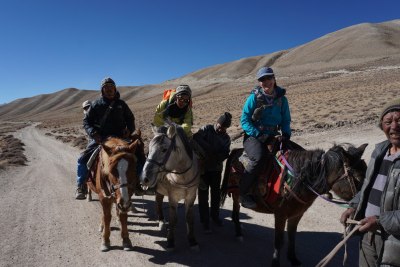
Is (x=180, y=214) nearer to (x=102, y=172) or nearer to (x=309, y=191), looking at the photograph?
(x=102, y=172)

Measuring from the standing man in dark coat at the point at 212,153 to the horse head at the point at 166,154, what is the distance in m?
0.87

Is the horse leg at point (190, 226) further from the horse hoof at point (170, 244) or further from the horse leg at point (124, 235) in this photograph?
the horse leg at point (124, 235)

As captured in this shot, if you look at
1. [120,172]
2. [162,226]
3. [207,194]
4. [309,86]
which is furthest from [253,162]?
[309,86]

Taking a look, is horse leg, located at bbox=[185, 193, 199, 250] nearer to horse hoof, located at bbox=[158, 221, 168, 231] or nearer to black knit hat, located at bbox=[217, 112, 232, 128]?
horse hoof, located at bbox=[158, 221, 168, 231]

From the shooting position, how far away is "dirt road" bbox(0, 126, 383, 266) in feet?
18.9

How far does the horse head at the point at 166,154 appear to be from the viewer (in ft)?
16.7

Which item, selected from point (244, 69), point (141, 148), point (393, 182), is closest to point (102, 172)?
point (141, 148)

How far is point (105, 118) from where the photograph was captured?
6.81 meters

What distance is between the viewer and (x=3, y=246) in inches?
246

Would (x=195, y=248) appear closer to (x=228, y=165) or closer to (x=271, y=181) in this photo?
(x=228, y=165)

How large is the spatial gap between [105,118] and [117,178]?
1910mm

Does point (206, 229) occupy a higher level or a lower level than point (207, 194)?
lower

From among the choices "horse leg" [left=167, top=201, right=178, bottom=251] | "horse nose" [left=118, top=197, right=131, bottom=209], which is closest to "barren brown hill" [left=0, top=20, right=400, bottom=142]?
"horse leg" [left=167, top=201, right=178, bottom=251]

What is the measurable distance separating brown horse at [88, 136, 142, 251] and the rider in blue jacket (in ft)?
6.54
